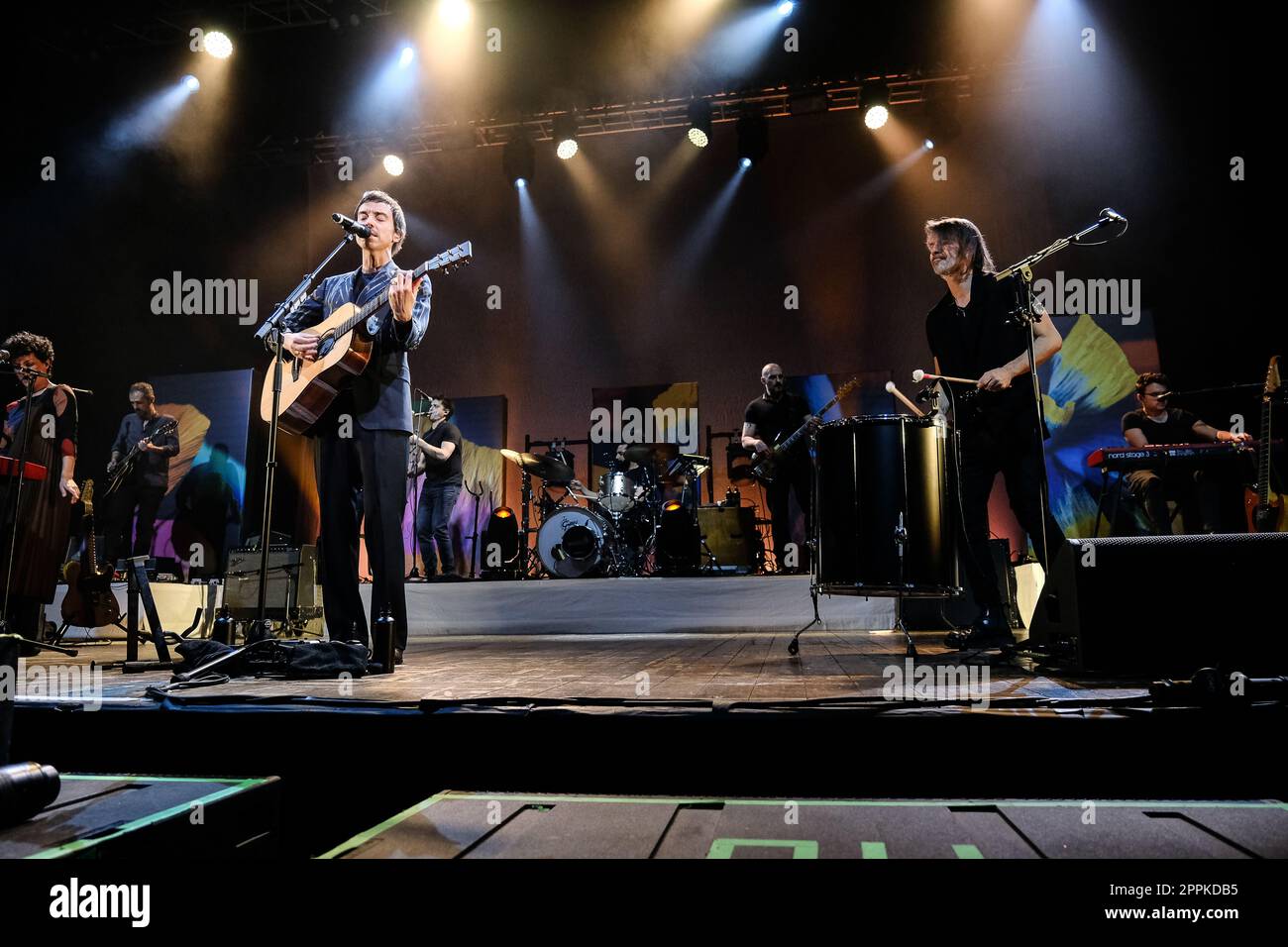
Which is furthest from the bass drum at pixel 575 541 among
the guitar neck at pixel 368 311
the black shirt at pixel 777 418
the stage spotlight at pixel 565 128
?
the guitar neck at pixel 368 311

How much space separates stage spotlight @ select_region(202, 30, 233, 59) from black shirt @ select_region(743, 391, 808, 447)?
20.5ft

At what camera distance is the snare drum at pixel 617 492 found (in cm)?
→ 812

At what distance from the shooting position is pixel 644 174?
397 inches

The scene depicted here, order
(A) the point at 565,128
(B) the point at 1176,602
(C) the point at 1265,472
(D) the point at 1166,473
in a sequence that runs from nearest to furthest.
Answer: (B) the point at 1176,602 → (C) the point at 1265,472 → (D) the point at 1166,473 → (A) the point at 565,128

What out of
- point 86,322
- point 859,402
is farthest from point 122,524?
point 859,402

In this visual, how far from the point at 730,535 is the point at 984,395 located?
15.6 feet

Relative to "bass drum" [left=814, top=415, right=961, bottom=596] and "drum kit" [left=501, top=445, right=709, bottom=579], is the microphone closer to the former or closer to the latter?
"bass drum" [left=814, top=415, right=961, bottom=596]

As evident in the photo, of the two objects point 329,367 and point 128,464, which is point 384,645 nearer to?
point 329,367

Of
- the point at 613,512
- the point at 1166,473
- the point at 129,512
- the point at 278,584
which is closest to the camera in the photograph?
the point at 278,584

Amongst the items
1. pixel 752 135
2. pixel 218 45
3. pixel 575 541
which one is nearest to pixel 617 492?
pixel 575 541

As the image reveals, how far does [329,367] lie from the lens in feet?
10.3

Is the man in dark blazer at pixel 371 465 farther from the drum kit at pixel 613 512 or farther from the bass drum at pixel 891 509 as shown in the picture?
the drum kit at pixel 613 512

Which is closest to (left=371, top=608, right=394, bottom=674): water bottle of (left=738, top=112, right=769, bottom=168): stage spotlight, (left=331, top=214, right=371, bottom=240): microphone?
(left=331, top=214, right=371, bottom=240): microphone
